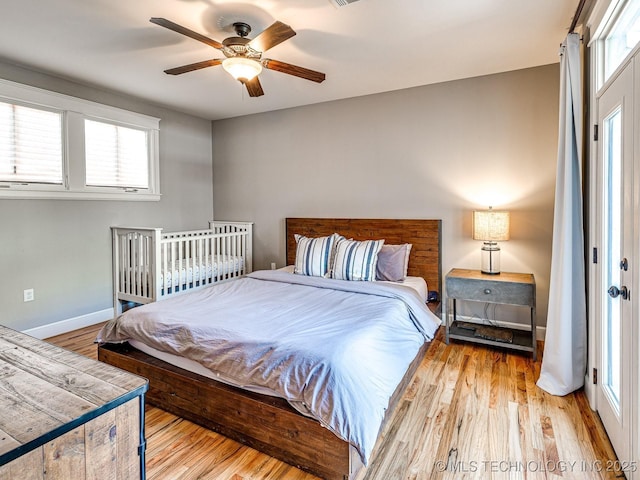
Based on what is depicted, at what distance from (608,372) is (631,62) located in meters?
1.60

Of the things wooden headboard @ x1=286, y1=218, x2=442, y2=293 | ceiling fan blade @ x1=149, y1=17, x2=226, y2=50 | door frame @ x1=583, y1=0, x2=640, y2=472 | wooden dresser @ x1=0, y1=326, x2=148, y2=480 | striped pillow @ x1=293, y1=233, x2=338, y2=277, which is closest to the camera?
wooden dresser @ x1=0, y1=326, x2=148, y2=480

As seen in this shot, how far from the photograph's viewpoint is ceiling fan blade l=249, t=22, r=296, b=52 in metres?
2.03

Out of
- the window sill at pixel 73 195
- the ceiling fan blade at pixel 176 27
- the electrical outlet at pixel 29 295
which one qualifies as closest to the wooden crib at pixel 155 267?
the window sill at pixel 73 195

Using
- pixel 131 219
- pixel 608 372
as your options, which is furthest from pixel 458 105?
pixel 131 219

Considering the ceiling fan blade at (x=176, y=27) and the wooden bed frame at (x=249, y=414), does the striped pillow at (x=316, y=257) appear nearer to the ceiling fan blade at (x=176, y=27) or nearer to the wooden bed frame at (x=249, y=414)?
the wooden bed frame at (x=249, y=414)

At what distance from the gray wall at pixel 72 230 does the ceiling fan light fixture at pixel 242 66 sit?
87.5 inches

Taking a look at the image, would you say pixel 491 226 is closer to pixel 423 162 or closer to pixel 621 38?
pixel 423 162

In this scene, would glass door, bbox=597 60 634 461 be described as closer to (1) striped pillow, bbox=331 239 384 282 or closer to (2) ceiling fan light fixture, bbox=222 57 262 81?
(1) striped pillow, bbox=331 239 384 282

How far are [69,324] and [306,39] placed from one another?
11.5 ft

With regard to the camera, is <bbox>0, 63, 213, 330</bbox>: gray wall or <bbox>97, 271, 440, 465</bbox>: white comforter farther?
<bbox>0, 63, 213, 330</bbox>: gray wall

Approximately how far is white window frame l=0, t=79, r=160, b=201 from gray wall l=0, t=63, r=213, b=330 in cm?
8

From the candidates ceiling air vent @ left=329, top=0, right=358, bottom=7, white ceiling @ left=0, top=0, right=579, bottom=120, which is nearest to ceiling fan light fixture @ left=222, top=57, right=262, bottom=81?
white ceiling @ left=0, top=0, right=579, bottom=120

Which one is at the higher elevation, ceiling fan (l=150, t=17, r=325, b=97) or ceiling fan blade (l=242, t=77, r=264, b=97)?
ceiling fan (l=150, t=17, r=325, b=97)

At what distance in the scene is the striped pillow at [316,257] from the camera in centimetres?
351
